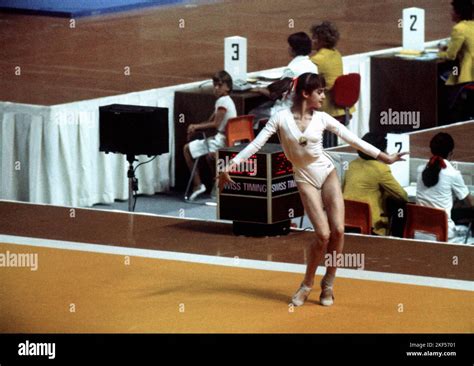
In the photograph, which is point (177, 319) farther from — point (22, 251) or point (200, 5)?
point (200, 5)

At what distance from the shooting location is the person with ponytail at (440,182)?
11812 mm

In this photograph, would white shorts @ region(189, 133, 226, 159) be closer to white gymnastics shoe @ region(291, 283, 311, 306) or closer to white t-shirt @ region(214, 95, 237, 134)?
white t-shirt @ region(214, 95, 237, 134)

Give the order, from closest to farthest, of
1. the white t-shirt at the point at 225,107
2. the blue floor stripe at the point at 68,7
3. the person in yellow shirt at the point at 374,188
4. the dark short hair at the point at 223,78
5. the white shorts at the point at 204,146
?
the person in yellow shirt at the point at 374,188
the dark short hair at the point at 223,78
the white t-shirt at the point at 225,107
the white shorts at the point at 204,146
the blue floor stripe at the point at 68,7

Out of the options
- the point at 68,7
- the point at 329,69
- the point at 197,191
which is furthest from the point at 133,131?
the point at 68,7

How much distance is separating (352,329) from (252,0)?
1368 centimetres

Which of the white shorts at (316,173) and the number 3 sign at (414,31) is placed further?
the number 3 sign at (414,31)

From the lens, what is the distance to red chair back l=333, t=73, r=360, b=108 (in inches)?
618

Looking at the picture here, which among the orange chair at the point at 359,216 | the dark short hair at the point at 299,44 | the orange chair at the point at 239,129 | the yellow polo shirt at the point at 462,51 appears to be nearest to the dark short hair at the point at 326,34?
the dark short hair at the point at 299,44

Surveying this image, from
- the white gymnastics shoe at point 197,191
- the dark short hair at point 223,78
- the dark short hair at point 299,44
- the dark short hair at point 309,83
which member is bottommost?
the white gymnastics shoe at point 197,191

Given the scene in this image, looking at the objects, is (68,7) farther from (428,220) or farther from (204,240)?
(428,220)

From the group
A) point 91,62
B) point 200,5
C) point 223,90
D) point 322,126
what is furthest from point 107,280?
point 200,5

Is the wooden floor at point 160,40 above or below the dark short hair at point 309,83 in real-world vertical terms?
above

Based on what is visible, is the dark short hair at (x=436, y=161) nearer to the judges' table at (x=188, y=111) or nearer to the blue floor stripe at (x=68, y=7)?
the judges' table at (x=188, y=111)

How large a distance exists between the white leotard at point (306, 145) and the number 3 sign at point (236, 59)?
661cm
